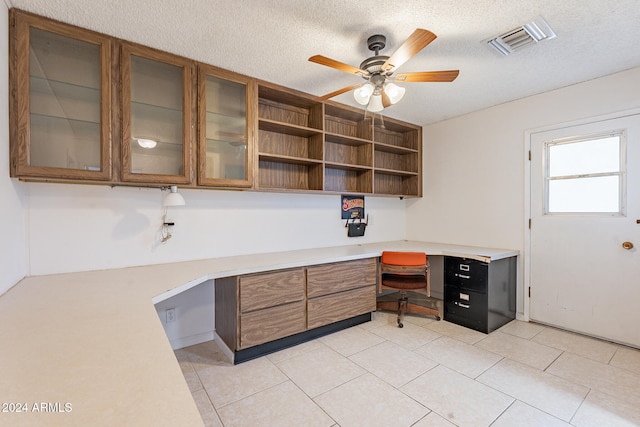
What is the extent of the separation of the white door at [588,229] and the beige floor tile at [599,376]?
1.91 feet

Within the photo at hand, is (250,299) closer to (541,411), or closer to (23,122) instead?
(23,122)

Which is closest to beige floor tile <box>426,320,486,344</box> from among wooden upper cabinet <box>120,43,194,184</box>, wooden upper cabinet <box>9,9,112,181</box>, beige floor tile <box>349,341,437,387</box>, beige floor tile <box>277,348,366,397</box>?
beige floor tile <box>349,341,437,387</box>

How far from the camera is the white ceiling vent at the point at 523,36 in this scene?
187cm

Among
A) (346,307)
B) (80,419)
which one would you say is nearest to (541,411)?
(346,307)

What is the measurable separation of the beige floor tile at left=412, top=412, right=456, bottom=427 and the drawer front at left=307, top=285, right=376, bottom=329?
1168mm

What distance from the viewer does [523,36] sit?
1981mm

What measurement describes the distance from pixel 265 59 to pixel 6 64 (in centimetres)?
153

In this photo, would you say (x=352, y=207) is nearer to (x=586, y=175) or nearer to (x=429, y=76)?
(x=429, y=76)

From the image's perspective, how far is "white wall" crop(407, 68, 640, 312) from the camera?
2.71 m

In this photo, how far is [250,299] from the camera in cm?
230

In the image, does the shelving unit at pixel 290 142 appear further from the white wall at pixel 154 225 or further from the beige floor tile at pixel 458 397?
the beige floor tile at pixel 458 397

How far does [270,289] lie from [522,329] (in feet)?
8.49

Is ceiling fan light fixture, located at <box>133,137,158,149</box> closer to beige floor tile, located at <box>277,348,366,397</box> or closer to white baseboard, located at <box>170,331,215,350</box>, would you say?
white baseboard, located at <box>170,331,215,350</box>

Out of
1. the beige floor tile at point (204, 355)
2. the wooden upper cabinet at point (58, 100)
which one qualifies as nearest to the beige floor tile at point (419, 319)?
→ the beige floor tile at point (204, 355)
